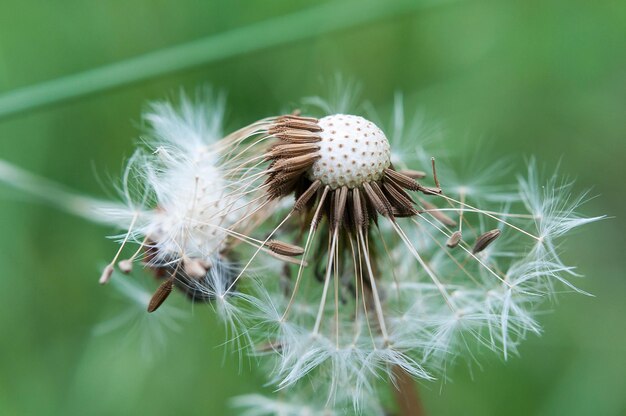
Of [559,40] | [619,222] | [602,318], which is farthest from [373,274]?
[559,40]

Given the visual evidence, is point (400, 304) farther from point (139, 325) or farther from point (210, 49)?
point (210, 49)

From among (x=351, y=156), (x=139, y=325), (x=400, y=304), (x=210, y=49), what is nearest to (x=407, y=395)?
(x=400, y=304)

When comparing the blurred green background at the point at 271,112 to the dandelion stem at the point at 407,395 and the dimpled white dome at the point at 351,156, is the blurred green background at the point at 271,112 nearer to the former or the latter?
the dandelion stem at the point at 407,395

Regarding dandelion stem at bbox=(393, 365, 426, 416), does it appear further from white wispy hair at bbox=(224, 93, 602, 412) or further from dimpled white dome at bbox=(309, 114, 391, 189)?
dimpled white dome at bbox=(309, 114, 391, 189)

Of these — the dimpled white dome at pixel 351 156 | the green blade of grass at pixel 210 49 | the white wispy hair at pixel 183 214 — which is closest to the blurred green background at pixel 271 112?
the green blade of grass at pixel 210 49

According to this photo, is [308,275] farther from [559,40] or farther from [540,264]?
[559,40]

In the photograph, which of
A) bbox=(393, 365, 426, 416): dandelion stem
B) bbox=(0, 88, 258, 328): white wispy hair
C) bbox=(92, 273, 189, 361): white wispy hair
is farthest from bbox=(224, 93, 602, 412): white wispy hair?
bbox=(92, 273, 189, 361): white wispy hair

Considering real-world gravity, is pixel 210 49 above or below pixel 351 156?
above
